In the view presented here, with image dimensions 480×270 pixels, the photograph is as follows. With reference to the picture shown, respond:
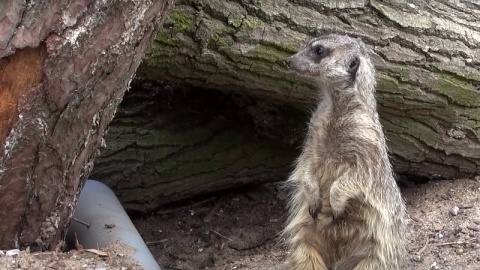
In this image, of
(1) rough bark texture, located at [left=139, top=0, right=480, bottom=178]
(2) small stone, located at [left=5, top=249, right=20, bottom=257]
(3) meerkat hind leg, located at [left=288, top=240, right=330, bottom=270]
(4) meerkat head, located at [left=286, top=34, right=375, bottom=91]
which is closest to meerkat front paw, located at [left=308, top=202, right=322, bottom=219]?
(3) meerkat hind leg, located at [left=288, top=240, right=330, bottom=270]

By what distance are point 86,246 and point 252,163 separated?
4.76 ft

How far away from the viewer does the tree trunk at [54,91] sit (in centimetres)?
207

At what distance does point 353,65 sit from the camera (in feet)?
9.29

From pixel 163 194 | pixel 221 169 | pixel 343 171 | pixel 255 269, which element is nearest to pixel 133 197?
pixel 163 194

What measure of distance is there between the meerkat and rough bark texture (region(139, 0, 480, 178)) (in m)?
0.36

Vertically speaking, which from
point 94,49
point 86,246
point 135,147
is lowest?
point 86,246

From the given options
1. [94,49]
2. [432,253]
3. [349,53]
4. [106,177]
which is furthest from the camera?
[106,177]

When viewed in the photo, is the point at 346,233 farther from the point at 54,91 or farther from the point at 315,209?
the point at 54,91

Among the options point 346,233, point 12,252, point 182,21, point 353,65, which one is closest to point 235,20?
point 182,21

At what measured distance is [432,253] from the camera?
3.28m

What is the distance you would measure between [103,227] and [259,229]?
1.24 meters

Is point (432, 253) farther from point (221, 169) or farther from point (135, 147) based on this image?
point (135, 147)

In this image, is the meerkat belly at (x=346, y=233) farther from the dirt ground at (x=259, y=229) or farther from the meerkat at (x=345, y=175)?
the dirt ground at (x=259, y=229)

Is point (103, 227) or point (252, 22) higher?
point (252, 22)
